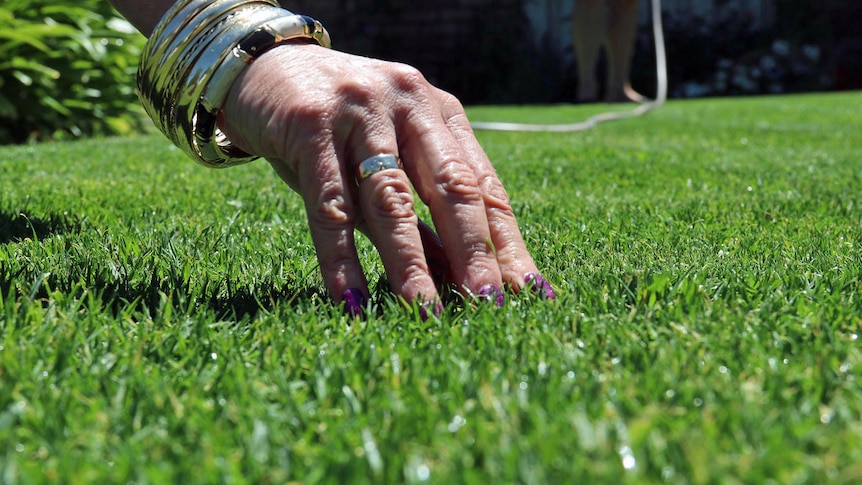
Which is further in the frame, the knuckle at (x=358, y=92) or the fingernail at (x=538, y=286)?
the fingernail at (x=538, y=286)

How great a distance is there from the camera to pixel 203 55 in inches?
65.6

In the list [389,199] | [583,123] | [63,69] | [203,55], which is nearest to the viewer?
[389,199]

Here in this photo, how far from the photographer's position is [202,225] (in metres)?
2.61

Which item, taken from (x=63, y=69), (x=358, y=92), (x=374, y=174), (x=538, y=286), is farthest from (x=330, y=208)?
(x=63, y=69)

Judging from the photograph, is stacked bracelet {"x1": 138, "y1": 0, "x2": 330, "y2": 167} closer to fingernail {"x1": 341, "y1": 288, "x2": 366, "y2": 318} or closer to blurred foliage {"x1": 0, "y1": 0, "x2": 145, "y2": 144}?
fingernail {"x1": 341, "y1": 288, "x2": 366, "y2": 318}

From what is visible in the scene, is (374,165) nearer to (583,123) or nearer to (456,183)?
(456,183)

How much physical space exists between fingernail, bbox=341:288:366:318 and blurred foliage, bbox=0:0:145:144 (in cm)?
477

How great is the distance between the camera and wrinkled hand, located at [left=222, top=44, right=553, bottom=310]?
1.56 meters

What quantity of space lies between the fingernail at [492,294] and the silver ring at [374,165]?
269 mm

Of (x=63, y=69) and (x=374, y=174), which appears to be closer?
(x=374, y=174)

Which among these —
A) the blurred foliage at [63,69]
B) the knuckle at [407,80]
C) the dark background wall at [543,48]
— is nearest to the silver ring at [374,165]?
the knuckle at [407,80]

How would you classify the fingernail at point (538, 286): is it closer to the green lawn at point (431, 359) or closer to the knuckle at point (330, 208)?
the green lawn at point (431, 359)

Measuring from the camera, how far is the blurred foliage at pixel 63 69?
572cm

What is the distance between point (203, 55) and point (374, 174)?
1.34 feet
